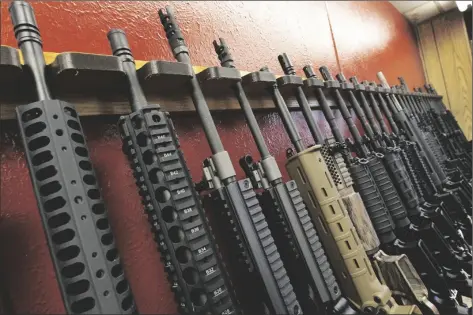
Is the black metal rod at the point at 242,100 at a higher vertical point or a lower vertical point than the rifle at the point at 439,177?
higher

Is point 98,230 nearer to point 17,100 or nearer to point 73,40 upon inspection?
point 17,100

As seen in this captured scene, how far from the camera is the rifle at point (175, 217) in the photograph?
52 centimetres

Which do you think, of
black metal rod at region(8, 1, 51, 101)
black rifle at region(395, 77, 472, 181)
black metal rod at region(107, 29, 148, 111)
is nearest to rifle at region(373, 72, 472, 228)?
black rifle at region(395, 77, 472, 181)

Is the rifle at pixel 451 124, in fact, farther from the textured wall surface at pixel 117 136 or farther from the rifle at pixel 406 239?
the rifle at pixel 406 239

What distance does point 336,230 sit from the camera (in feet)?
2.55

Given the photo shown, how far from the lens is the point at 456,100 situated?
12.8 feet

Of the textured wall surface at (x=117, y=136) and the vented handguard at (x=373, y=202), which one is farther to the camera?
the vented handguard at (x=373, y=202)

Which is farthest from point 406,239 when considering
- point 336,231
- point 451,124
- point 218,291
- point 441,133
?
point 451,124

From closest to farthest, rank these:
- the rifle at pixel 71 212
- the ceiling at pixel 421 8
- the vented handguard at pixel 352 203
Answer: the rifle at pixel 71 212
the vented handguard at pixel 352 203
the ceiling at pixel 421 8

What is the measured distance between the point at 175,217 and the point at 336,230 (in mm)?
393

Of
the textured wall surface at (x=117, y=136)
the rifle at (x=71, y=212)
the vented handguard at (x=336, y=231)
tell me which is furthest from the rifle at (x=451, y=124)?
the rifle at (x=71, y=212)

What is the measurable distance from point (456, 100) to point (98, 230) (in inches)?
170

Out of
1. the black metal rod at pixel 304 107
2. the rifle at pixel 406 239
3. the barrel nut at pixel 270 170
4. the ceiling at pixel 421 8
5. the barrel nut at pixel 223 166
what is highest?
the ceiling at pixel 421 8

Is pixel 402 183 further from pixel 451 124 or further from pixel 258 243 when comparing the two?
pixel 451 124
